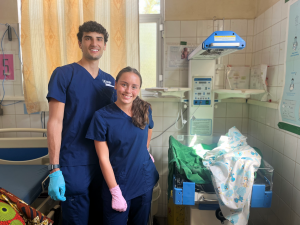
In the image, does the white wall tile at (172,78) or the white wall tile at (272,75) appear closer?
the white wall tile at (272,75)

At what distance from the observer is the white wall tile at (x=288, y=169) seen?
1.39 metres

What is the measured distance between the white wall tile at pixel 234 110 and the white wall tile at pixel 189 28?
746 mm

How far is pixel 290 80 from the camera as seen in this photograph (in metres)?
1.39

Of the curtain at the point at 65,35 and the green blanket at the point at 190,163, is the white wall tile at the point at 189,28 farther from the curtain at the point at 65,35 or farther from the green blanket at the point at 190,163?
the green blanket at the point at 190,163

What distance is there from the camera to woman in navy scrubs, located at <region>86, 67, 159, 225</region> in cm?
117

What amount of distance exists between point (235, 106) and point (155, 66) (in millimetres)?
877

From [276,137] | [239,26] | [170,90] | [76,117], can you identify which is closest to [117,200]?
[76,117]

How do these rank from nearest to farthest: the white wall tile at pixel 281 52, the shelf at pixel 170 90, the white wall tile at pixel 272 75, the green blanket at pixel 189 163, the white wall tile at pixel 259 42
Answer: the green blanket at pixel 189 163, the white wall tile at pixel 281 52, the white wall tile at pixel 272 75, the shelf at pixel 170 90, the white wall tile at pixel 259 42

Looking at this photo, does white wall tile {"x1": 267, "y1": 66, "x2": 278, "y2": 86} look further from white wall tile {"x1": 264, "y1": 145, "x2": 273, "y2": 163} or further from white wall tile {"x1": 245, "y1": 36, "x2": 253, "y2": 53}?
white wall tile {"x1": 264, "y1": 145, "x2": 273, "y2": 163}

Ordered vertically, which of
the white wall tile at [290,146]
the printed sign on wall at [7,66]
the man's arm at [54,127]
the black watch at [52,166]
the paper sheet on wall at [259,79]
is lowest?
the black watch at [52,166]

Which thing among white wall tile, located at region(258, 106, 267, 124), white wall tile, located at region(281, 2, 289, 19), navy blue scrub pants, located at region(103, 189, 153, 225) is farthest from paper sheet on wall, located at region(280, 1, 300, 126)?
navy blue scrub pants, located at region(103, 189, 153, 225)

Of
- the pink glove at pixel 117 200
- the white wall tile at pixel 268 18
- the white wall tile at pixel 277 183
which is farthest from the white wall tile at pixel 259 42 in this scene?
the pink glove at pixel 117 200

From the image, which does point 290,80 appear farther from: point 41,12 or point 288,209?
point 41,12

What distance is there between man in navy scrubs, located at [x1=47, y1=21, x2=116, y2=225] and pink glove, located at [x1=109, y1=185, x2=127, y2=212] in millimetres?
214
